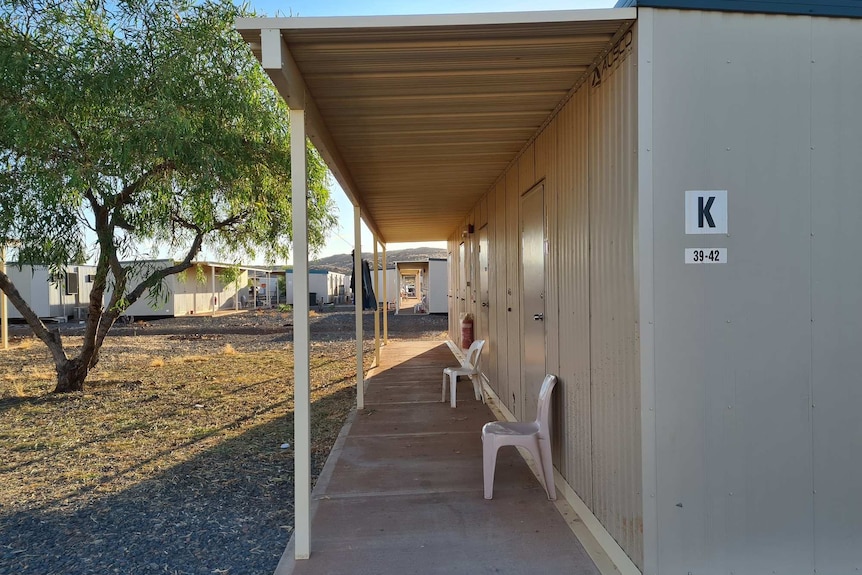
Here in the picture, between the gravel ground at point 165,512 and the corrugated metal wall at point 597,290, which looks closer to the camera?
the corrugated metal wall at point 597,290

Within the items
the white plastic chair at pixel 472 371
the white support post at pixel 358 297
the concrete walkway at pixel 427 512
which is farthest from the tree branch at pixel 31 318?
the white plastic chair at pixel 472 371

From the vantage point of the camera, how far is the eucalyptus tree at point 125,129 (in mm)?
4824

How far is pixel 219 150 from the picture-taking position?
18.1 ft

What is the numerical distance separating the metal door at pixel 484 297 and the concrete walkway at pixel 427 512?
1768mm

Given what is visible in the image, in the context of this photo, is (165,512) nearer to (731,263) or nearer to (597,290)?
(597,290)

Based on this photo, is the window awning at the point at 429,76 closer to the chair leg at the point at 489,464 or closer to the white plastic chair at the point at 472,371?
the chair leg at the point at 489,464

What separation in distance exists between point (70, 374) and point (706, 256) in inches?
296

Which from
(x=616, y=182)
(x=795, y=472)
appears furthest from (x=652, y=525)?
(x=616, y=182)

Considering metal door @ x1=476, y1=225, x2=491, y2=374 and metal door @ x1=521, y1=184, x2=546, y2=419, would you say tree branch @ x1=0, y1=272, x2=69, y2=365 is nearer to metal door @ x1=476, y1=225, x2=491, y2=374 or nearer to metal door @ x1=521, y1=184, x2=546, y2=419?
metal door @ x1=476, y1=225, x2=491, y2=374

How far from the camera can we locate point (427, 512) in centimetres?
314

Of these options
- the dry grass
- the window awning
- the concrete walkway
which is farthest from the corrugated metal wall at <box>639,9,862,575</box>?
the dry grass

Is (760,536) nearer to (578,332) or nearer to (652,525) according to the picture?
(652,525)

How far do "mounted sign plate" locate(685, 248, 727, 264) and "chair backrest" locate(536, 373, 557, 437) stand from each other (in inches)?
54.1

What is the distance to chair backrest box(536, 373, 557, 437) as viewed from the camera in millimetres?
3342
